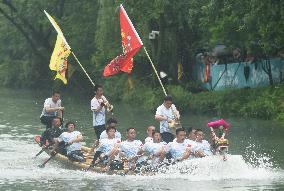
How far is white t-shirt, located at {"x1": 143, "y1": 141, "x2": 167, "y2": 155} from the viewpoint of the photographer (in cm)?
1930

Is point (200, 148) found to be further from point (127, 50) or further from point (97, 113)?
point (127, 50)

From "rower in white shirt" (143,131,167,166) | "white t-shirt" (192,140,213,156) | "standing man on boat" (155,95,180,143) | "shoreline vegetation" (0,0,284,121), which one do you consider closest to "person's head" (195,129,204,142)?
"white t-shirt" (192,140,213,156)

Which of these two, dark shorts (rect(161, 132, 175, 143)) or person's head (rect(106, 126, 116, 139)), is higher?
person's head (rect(106, 126, 116, 139))

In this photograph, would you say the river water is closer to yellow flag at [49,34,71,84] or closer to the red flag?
yellow flag at [49,34,71,84]

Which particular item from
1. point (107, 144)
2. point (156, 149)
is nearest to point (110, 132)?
point (107, 144)

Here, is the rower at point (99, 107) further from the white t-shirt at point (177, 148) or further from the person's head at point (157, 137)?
the white t-shirt at point (177, 148)

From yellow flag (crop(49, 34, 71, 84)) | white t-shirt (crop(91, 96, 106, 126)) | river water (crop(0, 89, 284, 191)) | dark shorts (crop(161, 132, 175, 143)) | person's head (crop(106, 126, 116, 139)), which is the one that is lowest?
river water (crop(0, 89, 284, 191))

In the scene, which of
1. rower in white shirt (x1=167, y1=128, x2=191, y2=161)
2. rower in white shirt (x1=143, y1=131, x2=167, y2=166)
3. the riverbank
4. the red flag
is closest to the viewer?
rower in white shirt (x1=167, y1=128, x2=191, y2=161)

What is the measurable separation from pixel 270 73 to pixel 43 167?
1661cm

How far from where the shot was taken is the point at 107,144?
19.8 m

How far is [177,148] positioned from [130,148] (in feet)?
3.94

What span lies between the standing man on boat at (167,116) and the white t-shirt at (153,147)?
1184 millimetres

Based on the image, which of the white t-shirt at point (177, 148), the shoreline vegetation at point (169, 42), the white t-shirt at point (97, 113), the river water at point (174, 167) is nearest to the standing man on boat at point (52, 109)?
the river water at point (174, 167)

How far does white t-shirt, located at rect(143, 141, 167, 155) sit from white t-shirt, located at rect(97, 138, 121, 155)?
29.7 inches
